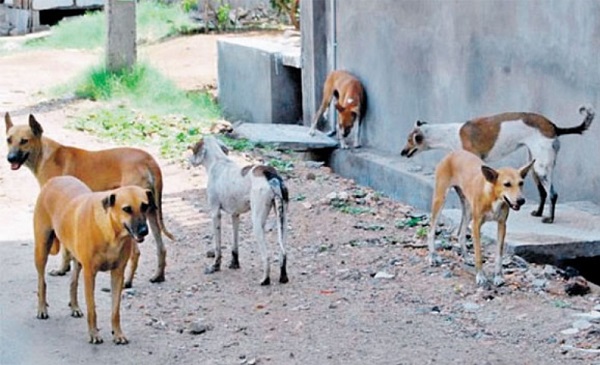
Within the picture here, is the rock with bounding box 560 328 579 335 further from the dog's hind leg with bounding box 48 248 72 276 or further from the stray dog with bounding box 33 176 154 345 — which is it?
the dog's hind leg with bounding box 48 248 72 276

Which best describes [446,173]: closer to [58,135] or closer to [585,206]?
[585,206]

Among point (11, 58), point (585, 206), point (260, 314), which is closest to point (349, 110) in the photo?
point (585, 206)

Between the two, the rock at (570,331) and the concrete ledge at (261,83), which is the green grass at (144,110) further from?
the rock at (570,331)

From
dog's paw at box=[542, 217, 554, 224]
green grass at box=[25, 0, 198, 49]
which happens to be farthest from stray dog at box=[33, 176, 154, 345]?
green grass at box=[25, 0, 198, 49]

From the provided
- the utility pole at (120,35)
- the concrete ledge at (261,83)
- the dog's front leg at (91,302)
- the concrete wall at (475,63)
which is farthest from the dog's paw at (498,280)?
the utility pole at (120,35)

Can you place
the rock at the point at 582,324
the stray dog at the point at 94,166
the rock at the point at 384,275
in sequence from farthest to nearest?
the rock at the point at 384,275, the stray dog at the point at 94,166, the rock at the point at 582,324

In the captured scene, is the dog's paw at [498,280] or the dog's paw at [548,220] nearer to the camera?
the dog's paw at [498,280]

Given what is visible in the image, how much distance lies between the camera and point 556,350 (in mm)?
7191

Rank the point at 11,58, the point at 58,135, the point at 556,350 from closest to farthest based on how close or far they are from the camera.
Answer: the point at 556,350
the point at 58,135
the point at 11,58

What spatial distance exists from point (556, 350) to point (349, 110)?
24.6 ft

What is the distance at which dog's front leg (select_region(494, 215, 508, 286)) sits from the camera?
841cm

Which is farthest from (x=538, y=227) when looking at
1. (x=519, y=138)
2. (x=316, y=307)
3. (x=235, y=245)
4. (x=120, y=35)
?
(x=120, y=35)

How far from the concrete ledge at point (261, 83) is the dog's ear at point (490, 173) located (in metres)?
8.78

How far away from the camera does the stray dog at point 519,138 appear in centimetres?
974
